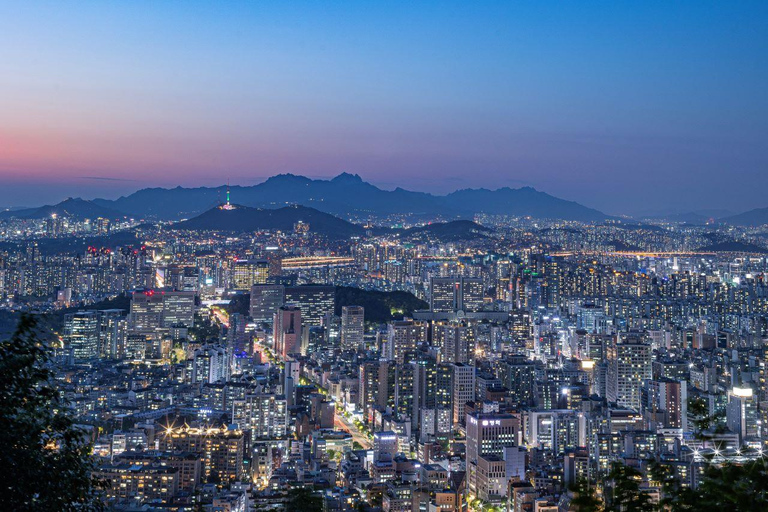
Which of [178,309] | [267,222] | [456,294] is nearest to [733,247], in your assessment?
[456,294]

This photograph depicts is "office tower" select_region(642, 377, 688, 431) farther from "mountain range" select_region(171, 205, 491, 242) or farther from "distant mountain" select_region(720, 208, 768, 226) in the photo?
"distant mountain" select_region(720, 208, 768, 226)

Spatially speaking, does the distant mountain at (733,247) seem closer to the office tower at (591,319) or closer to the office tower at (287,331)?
the office tower at (591,319)

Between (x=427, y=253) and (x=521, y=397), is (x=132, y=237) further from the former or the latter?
(x=521, y=397)

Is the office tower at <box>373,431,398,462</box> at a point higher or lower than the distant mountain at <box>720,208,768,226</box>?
lower

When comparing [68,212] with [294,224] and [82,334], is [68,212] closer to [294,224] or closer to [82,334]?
[294,224]

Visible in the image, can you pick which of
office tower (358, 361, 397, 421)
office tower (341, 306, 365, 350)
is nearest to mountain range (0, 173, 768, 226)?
office tower (341, 306, 365, 350)
